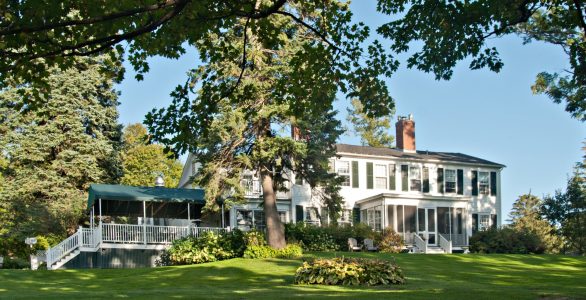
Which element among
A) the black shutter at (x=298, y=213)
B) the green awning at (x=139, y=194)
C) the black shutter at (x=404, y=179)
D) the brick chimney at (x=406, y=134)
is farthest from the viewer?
the brick chimney at (x=406, y=134)

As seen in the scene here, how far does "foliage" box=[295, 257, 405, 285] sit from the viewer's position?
17922 millimetres

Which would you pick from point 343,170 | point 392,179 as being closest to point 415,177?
point 392,179

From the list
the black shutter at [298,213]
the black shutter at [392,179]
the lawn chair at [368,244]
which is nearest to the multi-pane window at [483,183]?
the black shutter at [392,179]

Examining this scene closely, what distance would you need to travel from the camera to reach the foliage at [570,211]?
38219 millimetres

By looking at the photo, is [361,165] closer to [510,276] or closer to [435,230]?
[435,230]

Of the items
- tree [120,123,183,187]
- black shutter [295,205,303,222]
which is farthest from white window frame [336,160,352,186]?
tree [120,123,183,187]

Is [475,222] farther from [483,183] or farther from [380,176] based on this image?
[380,176]

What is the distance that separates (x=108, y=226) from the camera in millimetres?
31234

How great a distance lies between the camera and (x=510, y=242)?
35.8 meters

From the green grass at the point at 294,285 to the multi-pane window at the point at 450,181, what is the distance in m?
11.8

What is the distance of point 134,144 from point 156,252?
26095mm

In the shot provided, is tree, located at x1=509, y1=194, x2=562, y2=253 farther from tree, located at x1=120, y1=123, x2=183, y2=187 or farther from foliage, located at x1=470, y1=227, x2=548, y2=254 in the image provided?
tree, located at x1=120, y1=123, x2=183, y2=187

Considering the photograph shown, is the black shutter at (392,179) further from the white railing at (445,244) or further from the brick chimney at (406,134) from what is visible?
the white railing at (445,244)

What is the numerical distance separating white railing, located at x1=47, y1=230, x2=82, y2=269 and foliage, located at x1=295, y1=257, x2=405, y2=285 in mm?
14367
